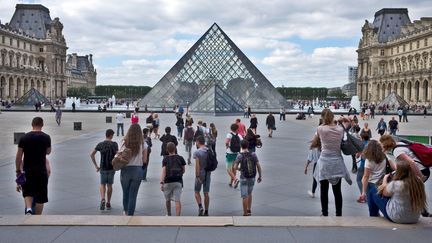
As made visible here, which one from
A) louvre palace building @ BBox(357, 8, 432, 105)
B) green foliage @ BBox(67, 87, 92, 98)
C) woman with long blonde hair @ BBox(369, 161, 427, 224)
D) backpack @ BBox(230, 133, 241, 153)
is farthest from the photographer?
green foliage @ BBox(67, 87, 92, 98)

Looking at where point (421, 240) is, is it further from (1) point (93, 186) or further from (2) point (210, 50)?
(2) point (210, 50)

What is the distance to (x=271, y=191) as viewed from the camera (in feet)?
24.6

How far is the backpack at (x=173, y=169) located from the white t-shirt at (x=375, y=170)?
225 centimetres

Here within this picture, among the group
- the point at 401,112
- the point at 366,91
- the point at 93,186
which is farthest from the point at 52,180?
the point at 366,91

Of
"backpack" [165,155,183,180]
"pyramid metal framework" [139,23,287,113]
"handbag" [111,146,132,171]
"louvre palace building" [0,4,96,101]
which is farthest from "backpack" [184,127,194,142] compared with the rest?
"louvre palace building" [0,4,96,101]

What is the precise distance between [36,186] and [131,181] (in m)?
1.06

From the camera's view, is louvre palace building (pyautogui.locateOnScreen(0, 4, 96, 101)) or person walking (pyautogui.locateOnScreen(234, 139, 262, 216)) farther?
louvre palace building (pyautogui.locateOnScreen(0, 4, 96, 101))

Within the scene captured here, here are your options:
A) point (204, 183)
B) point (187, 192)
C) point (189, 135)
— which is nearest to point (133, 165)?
point (204, 183)

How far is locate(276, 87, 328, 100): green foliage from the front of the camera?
109250 mm

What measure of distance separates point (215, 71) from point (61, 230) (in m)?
41.1

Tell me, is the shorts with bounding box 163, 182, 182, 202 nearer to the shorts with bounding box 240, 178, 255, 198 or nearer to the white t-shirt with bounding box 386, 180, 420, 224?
the shorts with bounding box 240, 178, 255, 198

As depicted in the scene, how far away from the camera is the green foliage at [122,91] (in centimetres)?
12220

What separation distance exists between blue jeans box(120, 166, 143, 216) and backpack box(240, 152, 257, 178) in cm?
127

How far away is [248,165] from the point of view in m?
5.79
